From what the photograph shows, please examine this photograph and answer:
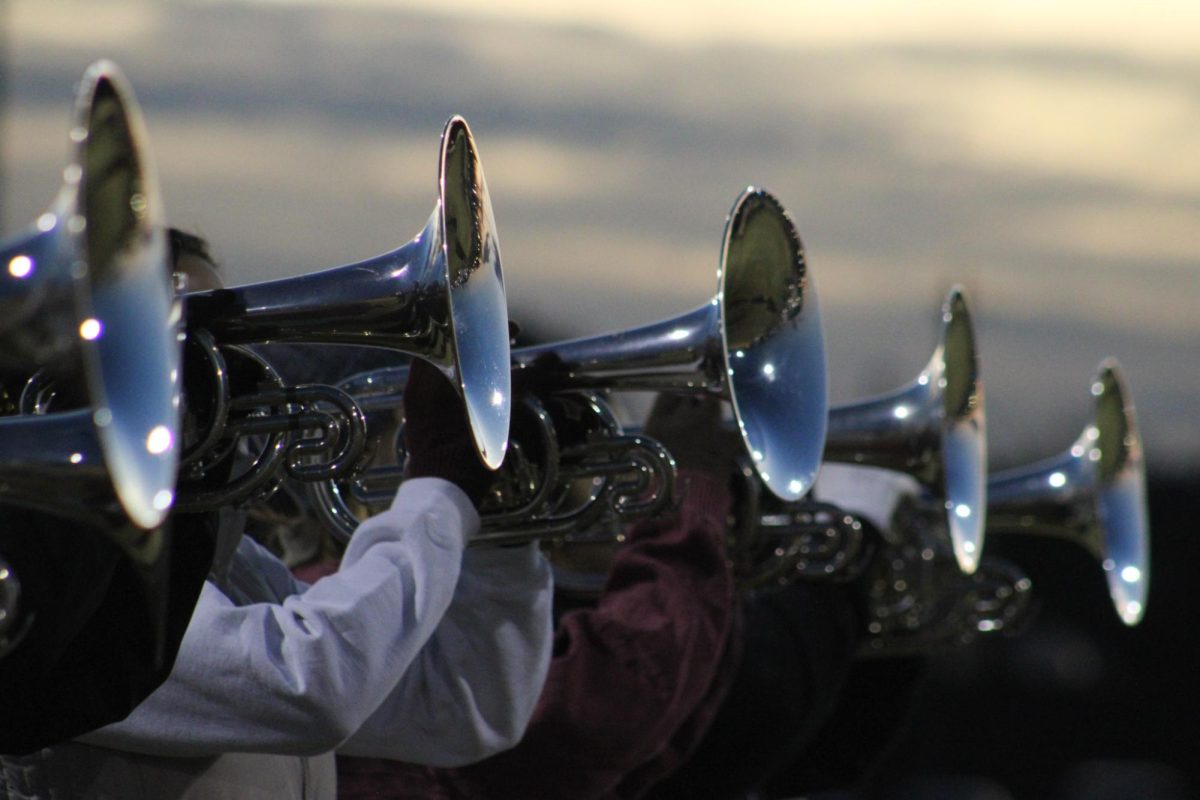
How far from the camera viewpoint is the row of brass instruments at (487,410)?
5.70 ft

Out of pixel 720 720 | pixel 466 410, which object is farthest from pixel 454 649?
pixel 720 720

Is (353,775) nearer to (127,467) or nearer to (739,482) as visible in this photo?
(739,482)

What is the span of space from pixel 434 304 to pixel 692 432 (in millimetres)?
1381

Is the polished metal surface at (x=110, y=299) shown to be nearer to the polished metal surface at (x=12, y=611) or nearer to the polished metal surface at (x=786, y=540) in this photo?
the polished metal surface at (x=12, y=611)

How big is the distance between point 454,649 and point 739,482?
130 centimetres

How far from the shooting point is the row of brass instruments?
1737 mm

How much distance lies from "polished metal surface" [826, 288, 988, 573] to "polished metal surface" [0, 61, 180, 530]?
2663mm

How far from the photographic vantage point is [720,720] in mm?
4797

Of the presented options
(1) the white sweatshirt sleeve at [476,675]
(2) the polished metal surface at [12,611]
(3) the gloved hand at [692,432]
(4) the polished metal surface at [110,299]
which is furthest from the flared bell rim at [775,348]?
(4) the polished metal surface at [110,299]

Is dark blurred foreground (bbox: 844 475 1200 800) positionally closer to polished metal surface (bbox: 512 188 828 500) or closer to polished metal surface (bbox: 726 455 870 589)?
polished metal surface (bbox: 726 455 870 589)

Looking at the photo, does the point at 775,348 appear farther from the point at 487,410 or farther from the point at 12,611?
the point at 12,611

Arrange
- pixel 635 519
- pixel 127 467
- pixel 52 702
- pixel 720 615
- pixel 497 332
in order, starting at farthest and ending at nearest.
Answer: pixel 720 615
pixel 635 519
pixel 497 332
pixel 52 702
pixel 127 467

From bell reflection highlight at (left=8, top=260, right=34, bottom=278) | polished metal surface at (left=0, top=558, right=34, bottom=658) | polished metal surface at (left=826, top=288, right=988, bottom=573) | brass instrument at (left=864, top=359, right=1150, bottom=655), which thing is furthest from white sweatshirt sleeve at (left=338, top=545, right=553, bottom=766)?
brass instrument at (left=864, top=359, right=1150, bottom=655)

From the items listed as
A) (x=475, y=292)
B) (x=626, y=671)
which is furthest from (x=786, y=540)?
(x=475, y=292)
